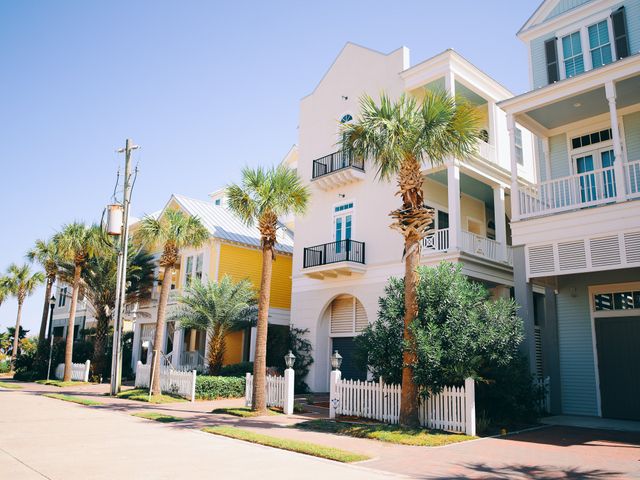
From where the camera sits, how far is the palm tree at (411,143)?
13.1 meters

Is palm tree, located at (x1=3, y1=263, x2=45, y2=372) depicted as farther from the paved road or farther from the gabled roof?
the paved road

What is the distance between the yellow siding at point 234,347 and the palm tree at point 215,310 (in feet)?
13.3

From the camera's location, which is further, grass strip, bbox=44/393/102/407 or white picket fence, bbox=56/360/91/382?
white picket fence, bbox=56/360/91/382

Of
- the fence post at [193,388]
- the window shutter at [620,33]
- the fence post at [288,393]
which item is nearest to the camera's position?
the fence post at [288,393]

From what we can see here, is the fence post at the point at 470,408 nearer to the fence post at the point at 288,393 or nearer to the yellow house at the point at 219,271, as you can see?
the fence post at the point at 288,393

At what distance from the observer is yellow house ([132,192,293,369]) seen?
28953 mm

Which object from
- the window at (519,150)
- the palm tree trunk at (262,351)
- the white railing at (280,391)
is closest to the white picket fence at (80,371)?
the white railing at (280,391)

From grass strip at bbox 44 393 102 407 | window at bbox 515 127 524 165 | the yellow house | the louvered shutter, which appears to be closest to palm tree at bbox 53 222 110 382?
the yellow house

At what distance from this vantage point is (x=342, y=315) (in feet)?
77.9

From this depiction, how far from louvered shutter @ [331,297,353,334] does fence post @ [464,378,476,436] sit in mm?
10909

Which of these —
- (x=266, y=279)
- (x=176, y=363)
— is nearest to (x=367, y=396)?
(x=266, y=279)

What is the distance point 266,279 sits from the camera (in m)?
16.8

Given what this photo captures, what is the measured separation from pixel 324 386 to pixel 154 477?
16350 mm

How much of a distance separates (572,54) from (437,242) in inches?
311
